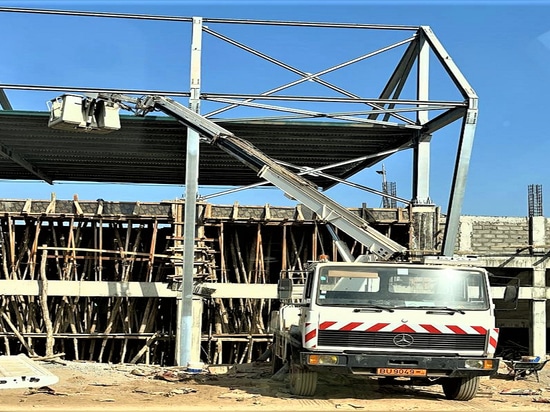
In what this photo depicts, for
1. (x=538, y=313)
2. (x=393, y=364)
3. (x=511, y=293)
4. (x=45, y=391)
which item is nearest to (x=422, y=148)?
(x=538, y=313)

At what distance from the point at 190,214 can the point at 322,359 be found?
7.82 m

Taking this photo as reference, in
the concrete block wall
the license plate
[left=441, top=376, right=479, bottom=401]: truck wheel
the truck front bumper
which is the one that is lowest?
[left=441, top=376, right=479, bottom=401]: truck wheel

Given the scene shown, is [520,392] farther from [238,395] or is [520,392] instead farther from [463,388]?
[238,395]

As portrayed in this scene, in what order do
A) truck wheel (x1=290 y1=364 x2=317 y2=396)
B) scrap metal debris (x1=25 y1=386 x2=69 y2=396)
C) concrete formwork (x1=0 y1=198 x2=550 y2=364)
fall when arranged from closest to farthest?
truck wheel (x1=290 y1=364 x2=317 y2=396) → scrap metal debris (x1=25 y1=386 x2=69 y2=396) → concrete formwork (x1=0 y1=198 x2=550 y2=364)

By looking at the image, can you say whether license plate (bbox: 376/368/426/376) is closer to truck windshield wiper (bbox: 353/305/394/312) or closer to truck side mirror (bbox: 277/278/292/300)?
truck windshield wiper (bbox: 353/305/394/312)

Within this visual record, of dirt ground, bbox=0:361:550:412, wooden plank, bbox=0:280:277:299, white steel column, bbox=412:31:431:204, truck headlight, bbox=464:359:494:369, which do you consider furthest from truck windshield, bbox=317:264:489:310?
wooden plank, bbox=0:280:277:299

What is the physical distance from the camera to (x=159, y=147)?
1997 centimetres

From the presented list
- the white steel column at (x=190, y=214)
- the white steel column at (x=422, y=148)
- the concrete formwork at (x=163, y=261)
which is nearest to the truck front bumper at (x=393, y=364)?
the white steel column at (x=190, y=214)

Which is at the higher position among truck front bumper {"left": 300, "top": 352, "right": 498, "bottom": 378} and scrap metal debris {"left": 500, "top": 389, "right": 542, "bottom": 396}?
truck front bumper {"left": 300, "top": 352, "right": 498, "bottom": 378}

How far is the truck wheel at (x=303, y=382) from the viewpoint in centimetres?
1042

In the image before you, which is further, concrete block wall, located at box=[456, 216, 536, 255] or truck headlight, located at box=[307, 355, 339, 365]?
concrete block wall, located at box=[456, 216, 536, 255]

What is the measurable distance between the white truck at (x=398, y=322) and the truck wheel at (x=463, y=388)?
0.62 m

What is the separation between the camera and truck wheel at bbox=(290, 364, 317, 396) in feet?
34.2

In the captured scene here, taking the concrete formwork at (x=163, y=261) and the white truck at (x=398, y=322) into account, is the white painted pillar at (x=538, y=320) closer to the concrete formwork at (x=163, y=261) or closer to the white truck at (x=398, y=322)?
the concrete formwork at (x=163, y=261)
